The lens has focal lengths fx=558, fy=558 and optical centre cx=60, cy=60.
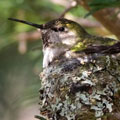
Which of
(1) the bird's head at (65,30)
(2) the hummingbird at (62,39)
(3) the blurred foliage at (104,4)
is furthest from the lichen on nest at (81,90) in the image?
(3) the blurred foliage at (104,4)

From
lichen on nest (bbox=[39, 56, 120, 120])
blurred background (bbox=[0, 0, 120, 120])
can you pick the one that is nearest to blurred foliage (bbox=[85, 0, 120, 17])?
lichen on nest (bbox=[39, 56, 120, 120])

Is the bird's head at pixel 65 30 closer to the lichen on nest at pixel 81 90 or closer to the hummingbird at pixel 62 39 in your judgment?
the hummingbird at pixel 62 39

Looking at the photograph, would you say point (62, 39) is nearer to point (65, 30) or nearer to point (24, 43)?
point (65, 30)

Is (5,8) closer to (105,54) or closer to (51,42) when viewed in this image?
(51,42)

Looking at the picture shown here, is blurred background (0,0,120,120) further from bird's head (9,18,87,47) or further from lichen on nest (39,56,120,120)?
lichen on nest (39,56,120,120)

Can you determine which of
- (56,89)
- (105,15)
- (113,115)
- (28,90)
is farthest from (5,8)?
(113,115)

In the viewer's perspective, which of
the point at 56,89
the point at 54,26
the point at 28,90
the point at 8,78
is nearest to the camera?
the point at 56,89
